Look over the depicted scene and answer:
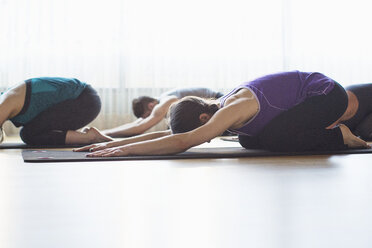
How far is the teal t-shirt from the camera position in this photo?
3.32m

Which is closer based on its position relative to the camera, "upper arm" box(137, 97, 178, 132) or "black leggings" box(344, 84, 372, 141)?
"black leggings" box(344, 84, 372, 141)

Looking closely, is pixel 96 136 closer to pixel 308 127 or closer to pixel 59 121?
pixel 59 121

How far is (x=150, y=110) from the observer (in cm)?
464

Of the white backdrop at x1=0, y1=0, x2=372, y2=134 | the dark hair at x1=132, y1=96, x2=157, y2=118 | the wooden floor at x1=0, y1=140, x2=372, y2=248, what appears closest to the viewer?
the wooden floor at x1=0, y1=140, x2=372, y2=248

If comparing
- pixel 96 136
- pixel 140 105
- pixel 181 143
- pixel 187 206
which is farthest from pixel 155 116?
pixel 187 206

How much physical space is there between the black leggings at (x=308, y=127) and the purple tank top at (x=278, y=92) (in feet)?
0.09

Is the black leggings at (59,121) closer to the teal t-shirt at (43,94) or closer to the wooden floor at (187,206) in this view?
the teal t-shirt at (43,94)

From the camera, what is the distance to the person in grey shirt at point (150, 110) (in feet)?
14.2

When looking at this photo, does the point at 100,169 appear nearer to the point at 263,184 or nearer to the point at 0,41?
the point at 263,184

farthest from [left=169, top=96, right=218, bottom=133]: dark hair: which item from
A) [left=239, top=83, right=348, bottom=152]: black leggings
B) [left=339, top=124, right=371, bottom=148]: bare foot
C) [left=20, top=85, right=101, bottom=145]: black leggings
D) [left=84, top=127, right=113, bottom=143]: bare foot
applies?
[left=20, top=85, right=101, bottom=145]: black leggings

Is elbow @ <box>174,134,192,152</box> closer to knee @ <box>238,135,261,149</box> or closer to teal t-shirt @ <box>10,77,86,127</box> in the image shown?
knee @ <box>238,135,261,149</box>

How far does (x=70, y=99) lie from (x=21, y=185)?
74.0 inches

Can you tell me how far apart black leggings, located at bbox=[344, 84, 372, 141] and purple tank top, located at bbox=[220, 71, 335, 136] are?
1132 mm

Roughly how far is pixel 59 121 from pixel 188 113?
1.24m
